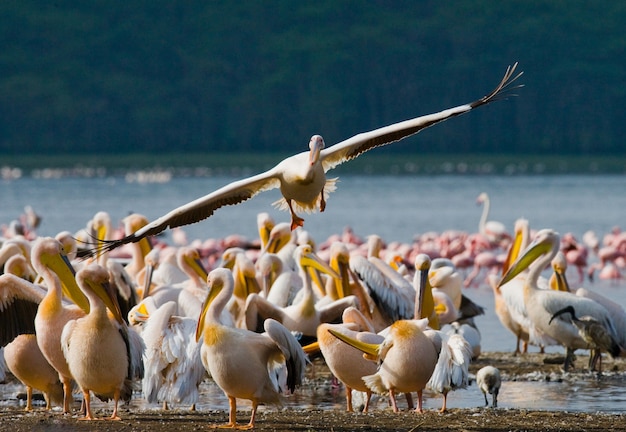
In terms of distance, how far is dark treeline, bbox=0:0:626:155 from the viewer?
75688mm

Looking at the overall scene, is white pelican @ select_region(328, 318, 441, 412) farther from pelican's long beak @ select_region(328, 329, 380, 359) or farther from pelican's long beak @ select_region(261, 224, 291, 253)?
pelican's long beak @ select_region(261, 224, 291, 253)

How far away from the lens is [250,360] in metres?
6.36

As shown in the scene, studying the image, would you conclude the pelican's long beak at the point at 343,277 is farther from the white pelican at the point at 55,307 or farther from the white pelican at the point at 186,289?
the white pelican at the point at 55,307

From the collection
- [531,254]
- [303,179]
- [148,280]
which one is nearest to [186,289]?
[148,280]

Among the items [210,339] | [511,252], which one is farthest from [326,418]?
[511,252]

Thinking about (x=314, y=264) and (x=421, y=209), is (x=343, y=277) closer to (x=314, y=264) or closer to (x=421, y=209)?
(x=314, y=264)

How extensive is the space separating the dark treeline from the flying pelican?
64.9 metres

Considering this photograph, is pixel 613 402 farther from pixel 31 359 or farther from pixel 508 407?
pixel 31 359

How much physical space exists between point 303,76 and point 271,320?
74.8 meters

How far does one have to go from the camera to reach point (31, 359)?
23.3ft

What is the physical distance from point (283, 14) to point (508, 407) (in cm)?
8384

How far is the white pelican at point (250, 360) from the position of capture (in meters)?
6.33

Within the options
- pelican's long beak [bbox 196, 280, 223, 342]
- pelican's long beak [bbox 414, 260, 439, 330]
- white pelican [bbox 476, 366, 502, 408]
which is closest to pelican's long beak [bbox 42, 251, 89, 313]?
pelican's long beak [bbox 196, 280, 223, 342]

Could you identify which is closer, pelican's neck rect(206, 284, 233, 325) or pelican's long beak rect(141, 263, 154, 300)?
pelican's neck rect(206, 284, 233, 325)
